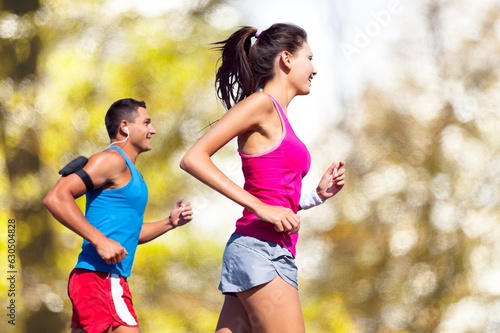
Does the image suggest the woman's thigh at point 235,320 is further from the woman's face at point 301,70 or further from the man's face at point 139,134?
the man's face at point 139,134

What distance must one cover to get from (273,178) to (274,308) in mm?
386

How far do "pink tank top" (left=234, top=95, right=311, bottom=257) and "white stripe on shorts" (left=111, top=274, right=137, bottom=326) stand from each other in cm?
90

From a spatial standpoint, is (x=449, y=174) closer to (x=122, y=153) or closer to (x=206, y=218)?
(x=206, y=218)

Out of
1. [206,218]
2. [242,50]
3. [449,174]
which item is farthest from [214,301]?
[242,50]

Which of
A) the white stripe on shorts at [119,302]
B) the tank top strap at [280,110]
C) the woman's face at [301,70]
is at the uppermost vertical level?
the woman's face at [301,70]

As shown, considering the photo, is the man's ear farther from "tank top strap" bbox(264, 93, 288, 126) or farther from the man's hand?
"tank top strap" bbox(264, 93, 288, 126)

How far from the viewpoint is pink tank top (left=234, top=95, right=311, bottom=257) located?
2463mm

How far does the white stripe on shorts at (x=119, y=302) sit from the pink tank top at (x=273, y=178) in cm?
90

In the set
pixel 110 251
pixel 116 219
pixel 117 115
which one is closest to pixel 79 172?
pixel 116 219

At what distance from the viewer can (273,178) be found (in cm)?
247

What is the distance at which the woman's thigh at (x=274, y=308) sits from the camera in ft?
7.75

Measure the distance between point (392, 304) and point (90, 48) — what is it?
9.60 feet

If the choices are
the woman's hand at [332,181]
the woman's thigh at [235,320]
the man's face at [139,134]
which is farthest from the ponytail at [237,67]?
the man's face at [139,134]

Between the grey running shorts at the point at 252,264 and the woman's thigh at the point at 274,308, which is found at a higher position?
the grey running shorts at the point at 252,264
